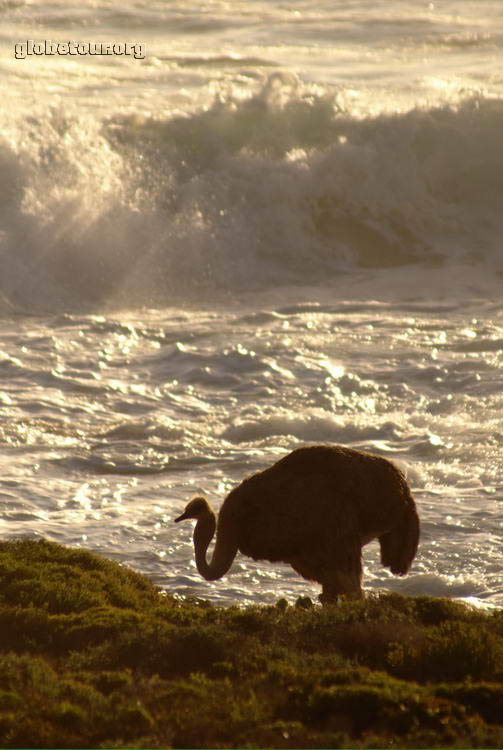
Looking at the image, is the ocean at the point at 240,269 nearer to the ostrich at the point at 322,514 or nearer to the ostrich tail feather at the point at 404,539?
the ostrich tail feather at the point at 404,539

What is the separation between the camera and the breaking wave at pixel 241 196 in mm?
28281

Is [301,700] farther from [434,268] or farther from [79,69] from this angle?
[79,69]

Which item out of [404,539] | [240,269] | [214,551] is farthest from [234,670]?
[240,269]

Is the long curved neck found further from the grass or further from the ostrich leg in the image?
the ostrich leg

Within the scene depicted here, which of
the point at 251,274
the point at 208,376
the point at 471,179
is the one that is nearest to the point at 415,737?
the point at 208,376

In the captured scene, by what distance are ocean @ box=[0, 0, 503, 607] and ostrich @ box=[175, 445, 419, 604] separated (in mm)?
1994

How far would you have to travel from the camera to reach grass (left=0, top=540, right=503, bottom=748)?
25.6ft

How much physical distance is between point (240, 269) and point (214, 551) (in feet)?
59.4

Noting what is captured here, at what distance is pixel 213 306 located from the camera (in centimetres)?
2694

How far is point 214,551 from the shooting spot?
452 inches

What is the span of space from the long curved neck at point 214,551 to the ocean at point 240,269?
1470 mm

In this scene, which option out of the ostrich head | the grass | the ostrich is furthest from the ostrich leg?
the ostrich head

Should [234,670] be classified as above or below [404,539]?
below

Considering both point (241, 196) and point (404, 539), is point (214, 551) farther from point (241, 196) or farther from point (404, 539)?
point (241, 196)
